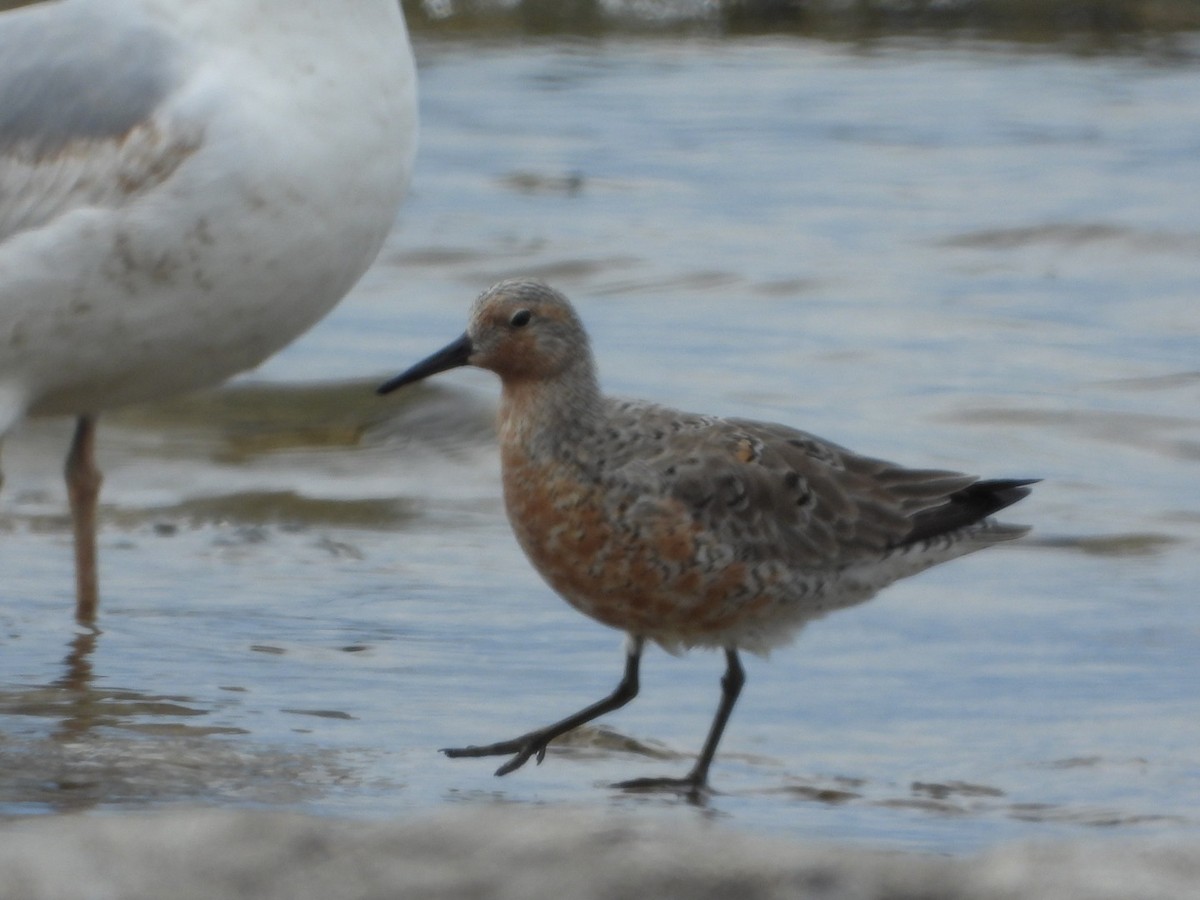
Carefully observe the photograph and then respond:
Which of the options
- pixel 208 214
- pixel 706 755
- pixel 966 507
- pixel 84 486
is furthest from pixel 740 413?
pixel 706 755

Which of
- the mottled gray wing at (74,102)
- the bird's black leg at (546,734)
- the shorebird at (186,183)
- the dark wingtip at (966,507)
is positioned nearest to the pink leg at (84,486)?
the shorebird at (186,183)

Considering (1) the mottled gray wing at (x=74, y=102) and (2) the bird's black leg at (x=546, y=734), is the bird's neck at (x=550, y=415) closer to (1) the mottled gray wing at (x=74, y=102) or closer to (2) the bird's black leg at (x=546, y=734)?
(2) the bird's black leg at (x=546, y=734)

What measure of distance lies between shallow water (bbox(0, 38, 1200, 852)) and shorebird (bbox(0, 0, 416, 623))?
2.56 ft

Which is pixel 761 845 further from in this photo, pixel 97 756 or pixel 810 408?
pixel 810 408

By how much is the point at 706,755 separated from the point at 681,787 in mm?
109

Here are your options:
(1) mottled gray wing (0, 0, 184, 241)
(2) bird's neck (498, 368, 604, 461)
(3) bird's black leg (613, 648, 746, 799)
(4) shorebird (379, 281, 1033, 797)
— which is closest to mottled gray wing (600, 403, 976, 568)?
(4) shorebird (379, 281, 1033, 797)

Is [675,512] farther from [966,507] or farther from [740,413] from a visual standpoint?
[740,413]

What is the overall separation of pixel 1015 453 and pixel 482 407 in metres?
2.04

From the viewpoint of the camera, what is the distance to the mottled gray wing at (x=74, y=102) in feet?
17.8

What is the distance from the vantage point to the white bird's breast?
5.26 metres

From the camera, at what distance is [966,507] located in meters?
5.09

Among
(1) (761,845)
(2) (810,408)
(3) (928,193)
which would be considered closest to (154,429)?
(2) (810,408)

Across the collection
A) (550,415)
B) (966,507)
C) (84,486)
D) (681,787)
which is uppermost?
(550,415)

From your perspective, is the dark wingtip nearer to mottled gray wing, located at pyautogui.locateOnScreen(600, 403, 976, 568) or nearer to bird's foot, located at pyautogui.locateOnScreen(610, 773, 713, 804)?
mottled gray wing, located at pyautogui.locateOnScreen(600, 403, 976, 568)
